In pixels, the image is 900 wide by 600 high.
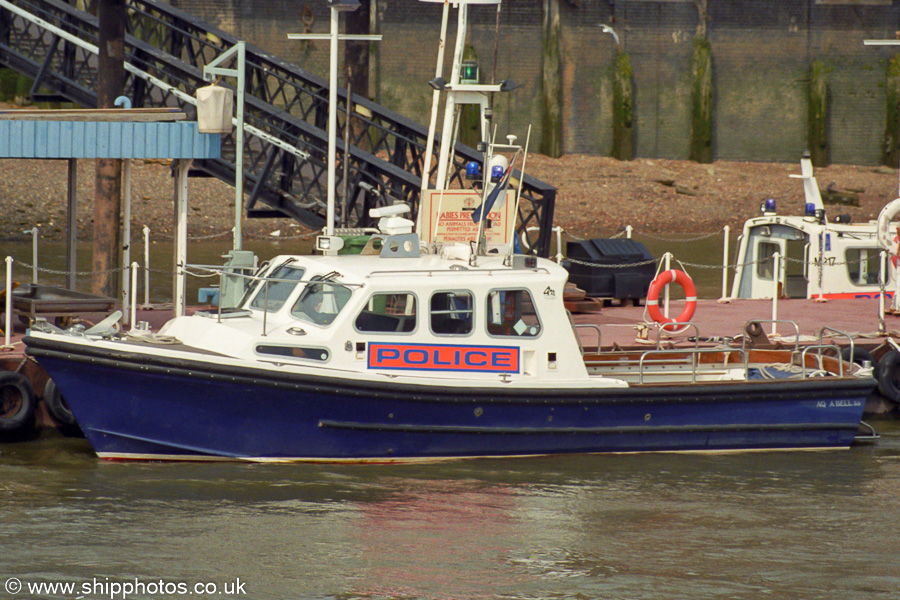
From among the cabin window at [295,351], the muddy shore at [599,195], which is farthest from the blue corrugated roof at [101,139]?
the muddy shore at [599,195]

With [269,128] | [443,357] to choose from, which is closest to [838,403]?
[443,357]

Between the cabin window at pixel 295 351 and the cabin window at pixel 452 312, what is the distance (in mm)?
1060

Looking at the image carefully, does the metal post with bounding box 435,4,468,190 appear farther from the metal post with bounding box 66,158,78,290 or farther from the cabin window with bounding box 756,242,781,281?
the cabin window with bounding box 756,242,781,281

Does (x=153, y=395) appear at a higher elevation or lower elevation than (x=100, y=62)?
lower

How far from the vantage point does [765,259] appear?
19.5 metres

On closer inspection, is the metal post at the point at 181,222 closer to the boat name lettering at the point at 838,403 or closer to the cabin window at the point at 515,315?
the cabin window at the point at 515,315

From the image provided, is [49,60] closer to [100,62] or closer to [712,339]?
[100,62]

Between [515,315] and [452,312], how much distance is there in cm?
62

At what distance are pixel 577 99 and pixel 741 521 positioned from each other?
32.8 m

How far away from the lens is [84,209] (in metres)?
31.2

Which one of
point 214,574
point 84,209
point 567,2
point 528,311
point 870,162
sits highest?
point 567,2

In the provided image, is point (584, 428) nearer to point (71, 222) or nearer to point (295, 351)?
point (295, 351)

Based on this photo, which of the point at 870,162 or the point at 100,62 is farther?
the point at 870,162

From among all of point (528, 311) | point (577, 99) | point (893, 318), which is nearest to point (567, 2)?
point (577, 99)
